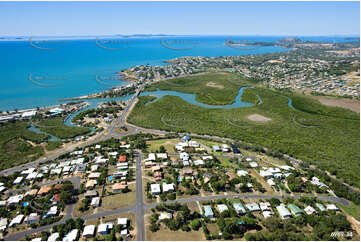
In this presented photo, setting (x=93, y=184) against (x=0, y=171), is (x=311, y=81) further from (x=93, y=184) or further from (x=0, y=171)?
(x=0, y=171)

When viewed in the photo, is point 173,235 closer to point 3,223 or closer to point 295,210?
point 295,210

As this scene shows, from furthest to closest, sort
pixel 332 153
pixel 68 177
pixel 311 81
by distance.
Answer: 1. pixel 311 81
2. pixel 332 153
3. pixel 68 177

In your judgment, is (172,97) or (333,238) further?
(172,97)

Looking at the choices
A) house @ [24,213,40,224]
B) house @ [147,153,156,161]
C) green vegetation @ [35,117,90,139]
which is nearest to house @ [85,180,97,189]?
house @ [24,213,40,224]

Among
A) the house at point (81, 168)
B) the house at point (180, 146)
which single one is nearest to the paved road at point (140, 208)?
the house at point (81, 168)

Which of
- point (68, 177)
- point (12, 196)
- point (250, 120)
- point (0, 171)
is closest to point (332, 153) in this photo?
point (250, 120)

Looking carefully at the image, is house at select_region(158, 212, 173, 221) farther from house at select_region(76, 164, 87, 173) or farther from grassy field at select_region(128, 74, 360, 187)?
grassy field at select_region(128, 74, 360, 187)

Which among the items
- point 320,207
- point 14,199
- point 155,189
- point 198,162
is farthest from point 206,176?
point 14,199
